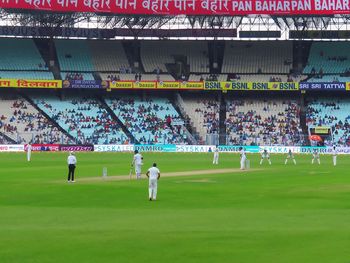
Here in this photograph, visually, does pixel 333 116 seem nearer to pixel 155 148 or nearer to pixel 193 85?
pixel 193 85

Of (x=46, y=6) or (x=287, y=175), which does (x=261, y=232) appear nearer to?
(x=287, y=175)

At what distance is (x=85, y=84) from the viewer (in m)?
93.4

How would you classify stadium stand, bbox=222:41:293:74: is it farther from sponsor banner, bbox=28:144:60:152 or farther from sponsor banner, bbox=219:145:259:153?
sponsor banner, bbox=28:144:60:152

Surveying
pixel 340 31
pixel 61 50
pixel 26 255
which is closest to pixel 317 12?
pixel 340 31

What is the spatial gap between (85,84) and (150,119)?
371 inches

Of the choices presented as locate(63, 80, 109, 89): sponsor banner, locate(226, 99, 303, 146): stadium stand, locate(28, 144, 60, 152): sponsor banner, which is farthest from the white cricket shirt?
locate(63, 80, 109, 89): sponsor banner

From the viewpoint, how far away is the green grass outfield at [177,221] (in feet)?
58.3

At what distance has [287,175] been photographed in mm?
47906

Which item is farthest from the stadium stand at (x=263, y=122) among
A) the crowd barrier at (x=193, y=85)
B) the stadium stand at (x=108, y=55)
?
the stadium stand at (x=108, y=55)

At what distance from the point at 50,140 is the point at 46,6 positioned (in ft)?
54.7

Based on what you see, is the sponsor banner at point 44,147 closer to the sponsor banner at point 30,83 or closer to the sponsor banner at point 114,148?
the sponsor banner at point 114,148

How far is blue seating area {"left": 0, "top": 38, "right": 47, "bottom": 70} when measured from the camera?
321 feet

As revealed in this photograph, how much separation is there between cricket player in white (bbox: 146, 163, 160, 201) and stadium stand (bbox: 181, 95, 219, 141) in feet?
192

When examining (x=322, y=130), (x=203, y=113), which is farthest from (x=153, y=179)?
(x=203, y=113)
